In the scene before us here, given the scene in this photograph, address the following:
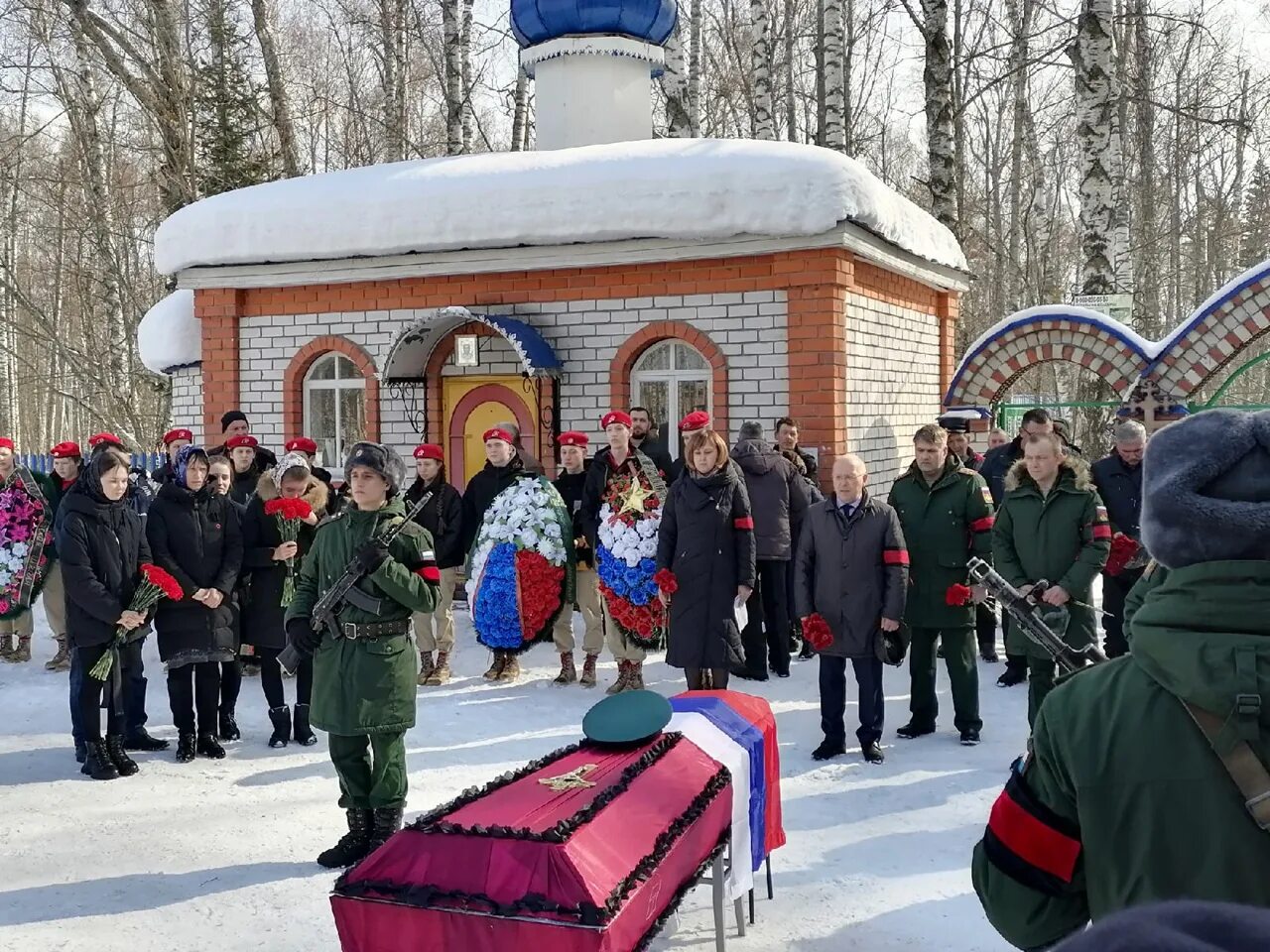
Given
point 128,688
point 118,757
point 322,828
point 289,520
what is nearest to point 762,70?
point 289,520

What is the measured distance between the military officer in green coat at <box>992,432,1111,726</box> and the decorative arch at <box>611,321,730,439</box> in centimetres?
415

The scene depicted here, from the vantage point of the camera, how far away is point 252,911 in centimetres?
437

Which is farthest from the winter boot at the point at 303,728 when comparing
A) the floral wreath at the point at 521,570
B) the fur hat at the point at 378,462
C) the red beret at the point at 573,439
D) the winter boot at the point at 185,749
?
the red beret at the point at 573,439

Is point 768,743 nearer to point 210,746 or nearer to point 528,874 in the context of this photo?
point 528,874

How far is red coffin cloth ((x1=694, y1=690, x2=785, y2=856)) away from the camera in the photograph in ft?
13.6

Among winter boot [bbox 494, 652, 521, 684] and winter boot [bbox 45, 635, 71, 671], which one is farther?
winter boot [bbox 45, 635, 71, 671]

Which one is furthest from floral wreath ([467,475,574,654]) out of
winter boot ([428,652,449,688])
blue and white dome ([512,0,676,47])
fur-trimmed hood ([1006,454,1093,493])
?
blue and white dome ([512,0,676,47])

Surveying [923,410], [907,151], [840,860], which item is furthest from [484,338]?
[907,151]

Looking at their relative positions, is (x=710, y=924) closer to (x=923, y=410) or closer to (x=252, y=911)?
(x=252, y=911)

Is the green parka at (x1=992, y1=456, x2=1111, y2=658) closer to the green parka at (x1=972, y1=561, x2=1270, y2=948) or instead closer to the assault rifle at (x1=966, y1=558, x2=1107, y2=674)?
the assault rifle at (x1=966, y1=558, x2=1107, y2=674)

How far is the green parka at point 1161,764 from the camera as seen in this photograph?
1.68 meters

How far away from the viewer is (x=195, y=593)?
6395mm

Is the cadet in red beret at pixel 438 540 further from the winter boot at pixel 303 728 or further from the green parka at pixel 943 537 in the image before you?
the green parka at pixel 943 537

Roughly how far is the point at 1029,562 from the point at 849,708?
1.68m
